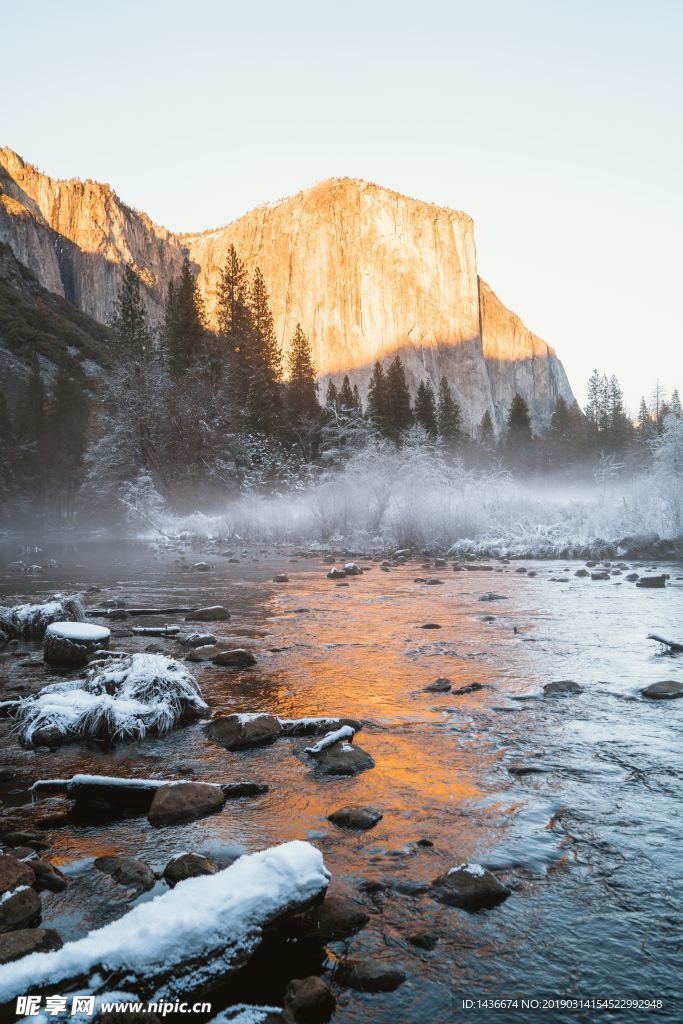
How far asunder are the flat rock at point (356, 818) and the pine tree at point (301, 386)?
1618 inches

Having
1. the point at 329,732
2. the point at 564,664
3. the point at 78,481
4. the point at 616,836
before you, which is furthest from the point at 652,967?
the point at 78,481

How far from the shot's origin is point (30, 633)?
7.13 meters

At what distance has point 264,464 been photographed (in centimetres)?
→ 3403

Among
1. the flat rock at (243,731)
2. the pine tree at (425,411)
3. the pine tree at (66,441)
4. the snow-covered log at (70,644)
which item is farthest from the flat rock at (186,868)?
the pine tree at (425,411)

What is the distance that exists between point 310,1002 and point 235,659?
4.14 meters

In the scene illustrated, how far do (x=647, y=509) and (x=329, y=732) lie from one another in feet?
51.8

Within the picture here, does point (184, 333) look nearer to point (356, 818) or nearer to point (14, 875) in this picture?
point (356, 818)

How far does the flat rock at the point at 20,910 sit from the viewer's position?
2.03 m

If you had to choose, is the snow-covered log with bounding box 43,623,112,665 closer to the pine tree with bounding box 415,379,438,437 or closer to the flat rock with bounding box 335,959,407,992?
the flat rock with bounding box 335,959,407,992

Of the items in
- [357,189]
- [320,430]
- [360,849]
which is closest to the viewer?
[360,849]

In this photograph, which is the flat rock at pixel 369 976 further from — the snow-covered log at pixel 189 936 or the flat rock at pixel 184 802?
the flat rock at pixel 184 802

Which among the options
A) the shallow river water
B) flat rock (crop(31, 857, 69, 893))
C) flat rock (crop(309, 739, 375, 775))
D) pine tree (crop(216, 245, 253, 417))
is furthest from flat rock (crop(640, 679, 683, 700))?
pine tree (crop(216, 245, 253, 417))

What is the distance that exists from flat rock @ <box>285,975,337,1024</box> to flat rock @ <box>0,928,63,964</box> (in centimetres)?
73

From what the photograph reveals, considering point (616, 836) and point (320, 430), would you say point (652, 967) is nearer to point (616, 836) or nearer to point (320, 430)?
point (616, 836)
